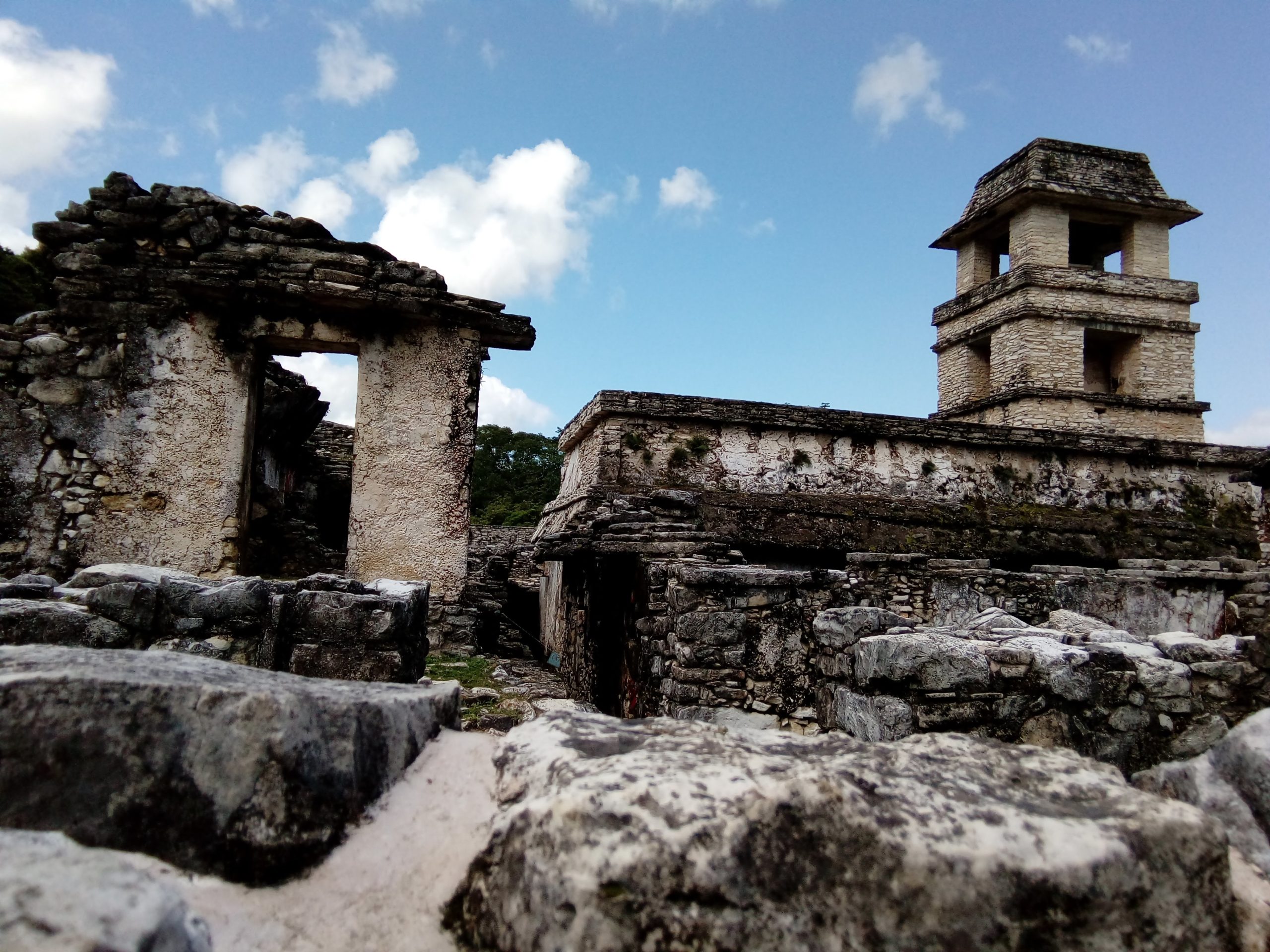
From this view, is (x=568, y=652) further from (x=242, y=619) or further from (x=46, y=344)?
(x=242, y=619)

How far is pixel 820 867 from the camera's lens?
1.24m

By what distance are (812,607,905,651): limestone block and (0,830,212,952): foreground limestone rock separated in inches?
143

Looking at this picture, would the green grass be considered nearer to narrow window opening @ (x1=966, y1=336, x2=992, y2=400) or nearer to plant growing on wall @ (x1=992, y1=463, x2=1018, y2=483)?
plant growing on wall @ (x1=992, y1=463, x2=1018, y2=483)

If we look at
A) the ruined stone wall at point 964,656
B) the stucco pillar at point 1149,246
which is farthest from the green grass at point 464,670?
the stucco pillar at point 1149,246

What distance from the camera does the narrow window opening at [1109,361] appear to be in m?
19.7

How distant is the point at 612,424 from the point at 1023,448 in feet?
23.3

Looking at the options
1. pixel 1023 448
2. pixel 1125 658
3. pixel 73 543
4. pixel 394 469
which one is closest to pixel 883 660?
pixel 1125 658

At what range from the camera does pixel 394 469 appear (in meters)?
6.88

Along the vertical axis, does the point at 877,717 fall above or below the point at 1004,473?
below

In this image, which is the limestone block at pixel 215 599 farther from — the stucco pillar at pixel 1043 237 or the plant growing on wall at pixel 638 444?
the stucco pillar at pixel 1043 237

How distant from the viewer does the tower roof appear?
18.9 metres

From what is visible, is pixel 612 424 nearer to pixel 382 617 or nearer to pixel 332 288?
pixel 332 288

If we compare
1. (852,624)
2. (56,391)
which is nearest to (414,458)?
(56,391)

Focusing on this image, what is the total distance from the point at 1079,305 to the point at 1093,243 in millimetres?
3636
